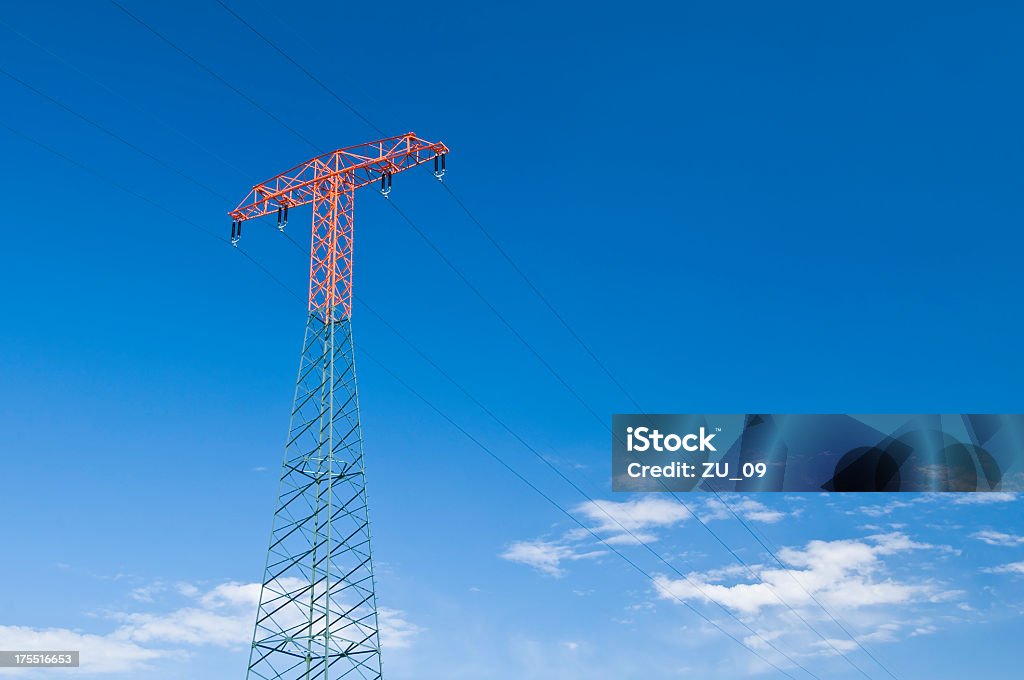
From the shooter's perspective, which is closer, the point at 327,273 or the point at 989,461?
the point at 327,273

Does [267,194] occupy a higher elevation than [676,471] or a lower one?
higher

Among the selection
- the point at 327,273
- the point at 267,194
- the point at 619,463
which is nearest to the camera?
the point at 327,273

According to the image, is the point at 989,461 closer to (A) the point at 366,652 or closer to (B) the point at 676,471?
(B) the point at 676,471

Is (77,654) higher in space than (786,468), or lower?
lower

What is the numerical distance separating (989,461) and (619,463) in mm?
20176

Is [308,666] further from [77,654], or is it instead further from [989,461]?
[989,461]

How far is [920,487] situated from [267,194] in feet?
123

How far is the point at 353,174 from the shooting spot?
53594 mm

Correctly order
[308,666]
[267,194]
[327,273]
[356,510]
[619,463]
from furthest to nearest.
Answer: [619,463]
[267,194]
[327,273]
[356,510]
[308,666]

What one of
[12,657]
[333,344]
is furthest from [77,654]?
[333,344]

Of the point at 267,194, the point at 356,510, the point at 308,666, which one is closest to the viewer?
the point at 308,666

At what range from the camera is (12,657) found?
48812mm

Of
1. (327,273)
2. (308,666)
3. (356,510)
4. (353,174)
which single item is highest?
(353,174)

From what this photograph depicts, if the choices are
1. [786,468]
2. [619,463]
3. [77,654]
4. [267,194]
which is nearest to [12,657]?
[77,654]
